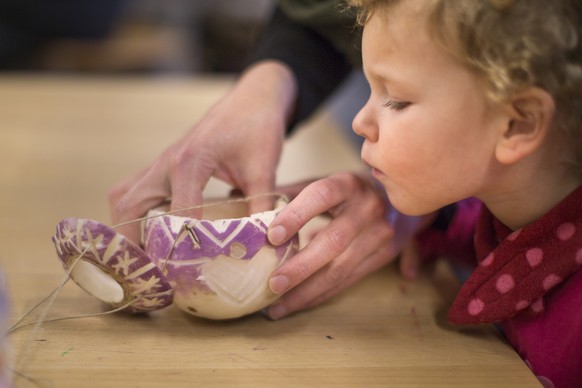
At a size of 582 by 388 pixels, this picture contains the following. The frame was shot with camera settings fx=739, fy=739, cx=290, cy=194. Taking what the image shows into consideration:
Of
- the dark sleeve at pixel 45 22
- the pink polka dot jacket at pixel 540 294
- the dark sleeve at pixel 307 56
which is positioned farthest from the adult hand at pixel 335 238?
the dark sleeve at pixel 45 22

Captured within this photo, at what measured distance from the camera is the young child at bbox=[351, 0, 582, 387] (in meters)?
0.56

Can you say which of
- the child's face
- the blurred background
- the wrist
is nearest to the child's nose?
the child's face

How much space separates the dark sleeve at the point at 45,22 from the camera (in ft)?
8.16

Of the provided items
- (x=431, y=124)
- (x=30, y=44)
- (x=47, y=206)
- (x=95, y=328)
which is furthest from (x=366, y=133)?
(x=30, y=44)

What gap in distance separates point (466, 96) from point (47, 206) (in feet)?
2.00

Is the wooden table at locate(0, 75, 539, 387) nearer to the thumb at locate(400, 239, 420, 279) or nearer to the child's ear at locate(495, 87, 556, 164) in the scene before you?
the thumb at locate(400, 239, 420, 279)

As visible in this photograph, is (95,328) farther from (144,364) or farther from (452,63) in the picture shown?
(452,63)

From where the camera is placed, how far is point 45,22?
266 cm

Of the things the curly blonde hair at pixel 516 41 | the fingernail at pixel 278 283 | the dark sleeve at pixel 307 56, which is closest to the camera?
the curly blonde hair at pixel 516 41

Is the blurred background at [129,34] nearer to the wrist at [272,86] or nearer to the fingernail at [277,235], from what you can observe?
the wrist at [272,86]

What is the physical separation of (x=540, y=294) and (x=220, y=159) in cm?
35

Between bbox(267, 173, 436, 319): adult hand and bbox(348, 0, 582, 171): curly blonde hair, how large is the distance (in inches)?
7.9

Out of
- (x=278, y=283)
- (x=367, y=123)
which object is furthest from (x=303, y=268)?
(x=367, y=123)

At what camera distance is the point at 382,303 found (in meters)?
0.76
